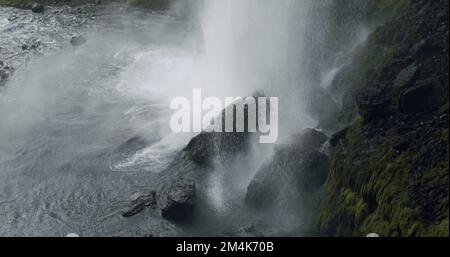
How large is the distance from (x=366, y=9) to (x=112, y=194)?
32929 millimetres

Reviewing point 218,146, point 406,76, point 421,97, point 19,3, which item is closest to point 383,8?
point 406,76

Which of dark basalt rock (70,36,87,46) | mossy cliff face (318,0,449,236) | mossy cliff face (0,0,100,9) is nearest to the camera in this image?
mossy cliff face (318,0,449,236)

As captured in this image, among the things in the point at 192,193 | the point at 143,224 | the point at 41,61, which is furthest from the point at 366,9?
the point at 41,61

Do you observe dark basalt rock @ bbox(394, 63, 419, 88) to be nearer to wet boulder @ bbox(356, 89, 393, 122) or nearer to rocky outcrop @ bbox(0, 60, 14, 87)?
wet boulder @ bbox(356, 89, 393, 122)

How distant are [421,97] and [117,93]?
3247 centimetres

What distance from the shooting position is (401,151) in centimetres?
2936

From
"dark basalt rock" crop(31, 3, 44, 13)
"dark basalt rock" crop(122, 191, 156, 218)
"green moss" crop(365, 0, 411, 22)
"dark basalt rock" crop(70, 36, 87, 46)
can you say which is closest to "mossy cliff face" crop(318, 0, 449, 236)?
"green moss" crop(365, 0, 411, 22)

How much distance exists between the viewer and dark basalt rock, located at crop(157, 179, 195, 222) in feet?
116

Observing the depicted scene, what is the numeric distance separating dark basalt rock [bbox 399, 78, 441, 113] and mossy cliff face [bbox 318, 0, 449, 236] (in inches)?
2.2

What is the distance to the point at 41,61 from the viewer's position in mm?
62094

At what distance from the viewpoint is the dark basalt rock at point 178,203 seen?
35.3 meters

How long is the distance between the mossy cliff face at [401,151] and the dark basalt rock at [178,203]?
8.95 meters
